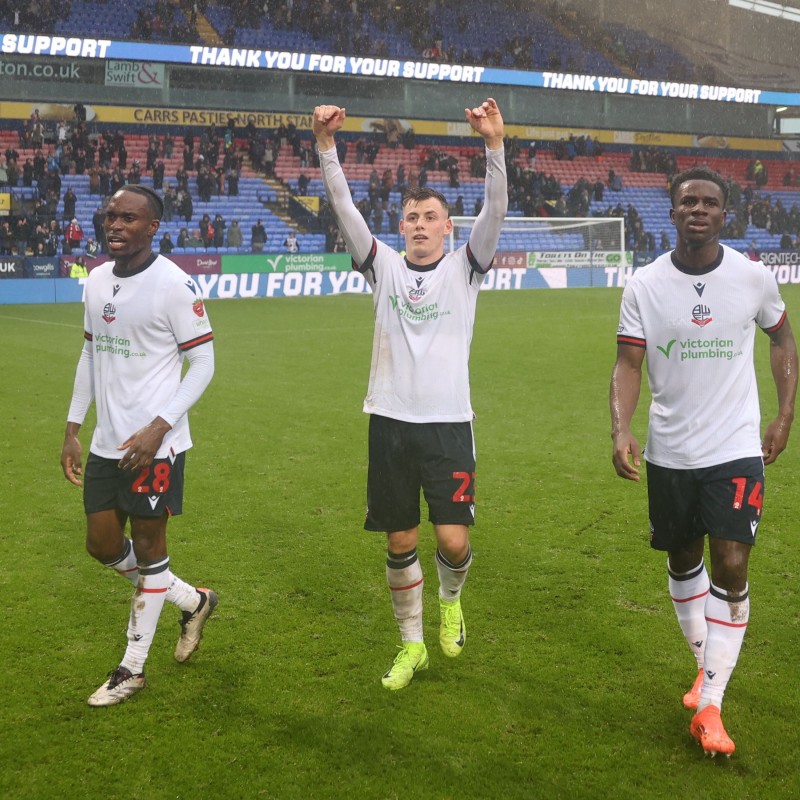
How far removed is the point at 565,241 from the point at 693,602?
28814 mm

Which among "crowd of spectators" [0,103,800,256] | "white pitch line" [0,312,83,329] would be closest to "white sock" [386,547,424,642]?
"white pitch line" [0,312,83,329]

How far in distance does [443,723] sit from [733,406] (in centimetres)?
171

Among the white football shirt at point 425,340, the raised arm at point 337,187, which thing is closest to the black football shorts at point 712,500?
the white football shirt at point 425,340

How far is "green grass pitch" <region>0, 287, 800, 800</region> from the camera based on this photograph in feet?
11.6

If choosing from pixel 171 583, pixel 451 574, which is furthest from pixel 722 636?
pixel 171 583

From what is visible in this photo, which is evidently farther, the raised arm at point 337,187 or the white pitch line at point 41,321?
the white pitch line at point 41,321

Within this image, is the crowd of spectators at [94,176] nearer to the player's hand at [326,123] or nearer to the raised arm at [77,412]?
the raised arm at [77,412]

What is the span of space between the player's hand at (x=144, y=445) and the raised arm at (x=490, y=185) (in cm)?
155

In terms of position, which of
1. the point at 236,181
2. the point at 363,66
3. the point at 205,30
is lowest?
the point at 236,181

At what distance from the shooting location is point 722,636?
3760 mm

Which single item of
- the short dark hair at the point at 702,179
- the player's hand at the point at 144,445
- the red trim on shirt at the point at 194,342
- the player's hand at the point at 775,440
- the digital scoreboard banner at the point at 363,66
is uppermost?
the digital scoreboard banner at the point at 363,66

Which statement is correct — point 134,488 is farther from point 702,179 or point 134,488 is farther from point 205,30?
point 205,30

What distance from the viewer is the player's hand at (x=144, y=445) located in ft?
13.1

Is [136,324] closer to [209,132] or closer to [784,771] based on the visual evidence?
[784,771]
